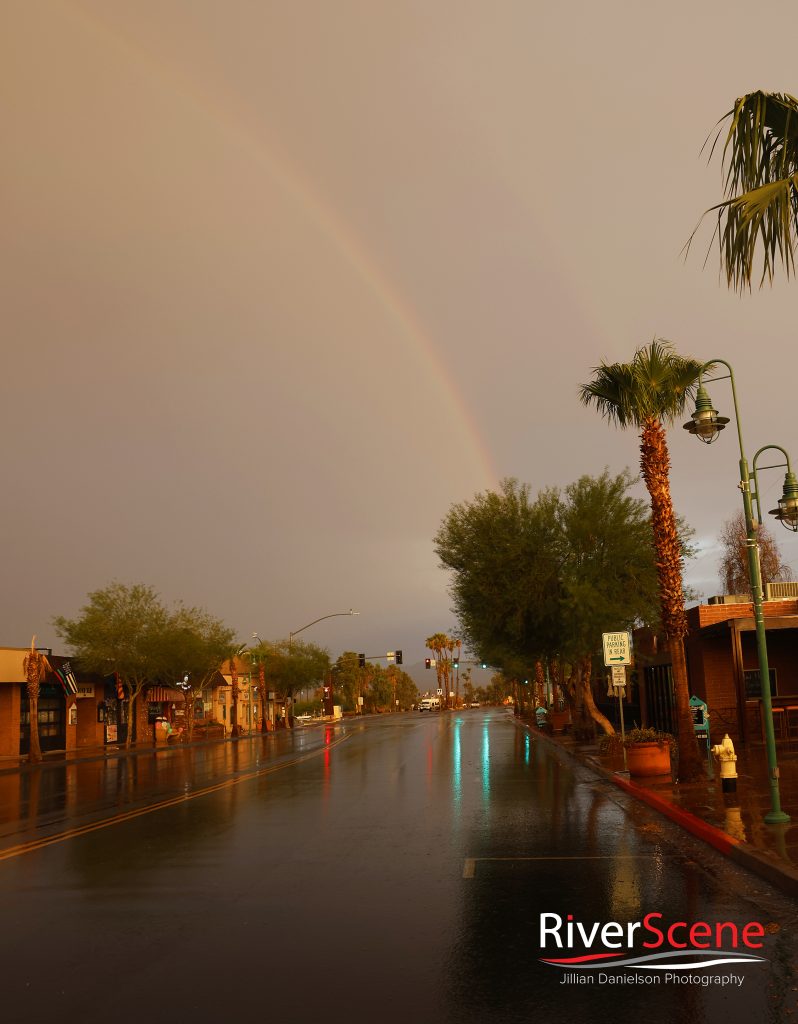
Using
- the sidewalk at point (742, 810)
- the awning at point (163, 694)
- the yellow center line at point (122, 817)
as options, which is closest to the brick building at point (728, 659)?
the sidewalk at point (742, 810)

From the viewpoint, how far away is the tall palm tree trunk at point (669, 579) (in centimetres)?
1850

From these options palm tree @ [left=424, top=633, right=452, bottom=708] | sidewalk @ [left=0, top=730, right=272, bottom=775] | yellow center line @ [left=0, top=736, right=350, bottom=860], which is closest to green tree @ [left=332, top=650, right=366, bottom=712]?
palm tree @ [left=424, top=633, right=452, bottom=708]

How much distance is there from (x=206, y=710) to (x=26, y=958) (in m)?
71.3

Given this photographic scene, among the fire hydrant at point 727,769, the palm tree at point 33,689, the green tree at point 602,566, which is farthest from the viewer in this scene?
the palm tree at point 33,689

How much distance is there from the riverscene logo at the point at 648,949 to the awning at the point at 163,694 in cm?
5619

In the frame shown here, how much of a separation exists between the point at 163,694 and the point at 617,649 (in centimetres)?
4681

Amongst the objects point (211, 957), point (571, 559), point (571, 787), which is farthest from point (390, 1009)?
point (571, 559)

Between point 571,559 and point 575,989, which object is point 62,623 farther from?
point 575,989

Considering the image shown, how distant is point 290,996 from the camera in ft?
21.0

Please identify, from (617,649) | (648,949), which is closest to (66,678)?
(617,649)

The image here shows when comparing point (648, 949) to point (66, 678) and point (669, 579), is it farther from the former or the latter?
point (66, 678)

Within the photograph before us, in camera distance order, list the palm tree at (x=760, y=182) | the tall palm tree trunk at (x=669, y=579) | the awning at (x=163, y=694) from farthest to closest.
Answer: the awning at (x=163, y=694), the tall palm tree trunk at (x=669, y=579), the palm tree at (x=760, y=182)

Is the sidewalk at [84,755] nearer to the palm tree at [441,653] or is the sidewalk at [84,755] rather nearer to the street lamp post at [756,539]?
the street lamp post at [756,539]

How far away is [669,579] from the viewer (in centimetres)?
1989
